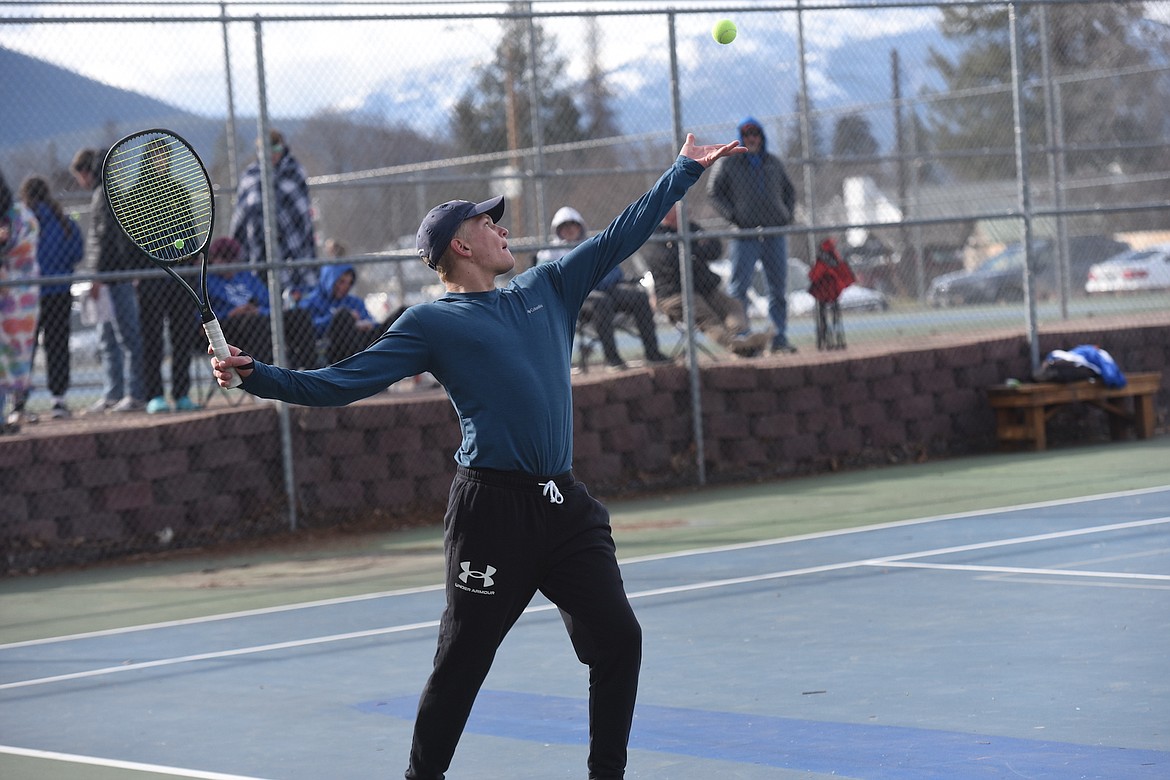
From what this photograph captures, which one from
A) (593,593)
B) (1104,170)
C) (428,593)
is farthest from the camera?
(1104,170)

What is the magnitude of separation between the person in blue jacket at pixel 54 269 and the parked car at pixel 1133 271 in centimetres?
1585

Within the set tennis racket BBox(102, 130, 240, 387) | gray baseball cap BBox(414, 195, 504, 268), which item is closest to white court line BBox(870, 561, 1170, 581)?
gray baseball cap BBox(414, 195, 504, 268)

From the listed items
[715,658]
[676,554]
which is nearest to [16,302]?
[676,554]

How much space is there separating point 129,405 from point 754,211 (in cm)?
529

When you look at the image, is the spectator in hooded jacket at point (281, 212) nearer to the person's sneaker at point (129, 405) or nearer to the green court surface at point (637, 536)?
the person's sneaker at point (129, 405)

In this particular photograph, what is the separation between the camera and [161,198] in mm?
5000

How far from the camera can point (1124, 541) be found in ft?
29.6

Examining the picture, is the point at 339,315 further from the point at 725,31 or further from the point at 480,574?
the point at 480,574

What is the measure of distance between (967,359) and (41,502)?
24.8 feet

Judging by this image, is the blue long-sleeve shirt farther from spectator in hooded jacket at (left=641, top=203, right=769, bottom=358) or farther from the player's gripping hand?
spectator in hooded jacket at (left=641, top=203, right=769, bottom=358)

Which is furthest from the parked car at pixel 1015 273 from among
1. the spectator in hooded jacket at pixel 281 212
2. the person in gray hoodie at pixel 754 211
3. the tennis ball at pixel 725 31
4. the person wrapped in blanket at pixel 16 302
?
the tennis ball at pixel 725 31

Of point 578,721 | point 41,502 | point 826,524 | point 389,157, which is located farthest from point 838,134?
point 578,721

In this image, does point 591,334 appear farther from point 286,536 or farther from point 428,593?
point 428,593

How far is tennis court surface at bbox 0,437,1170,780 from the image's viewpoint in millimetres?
5359
